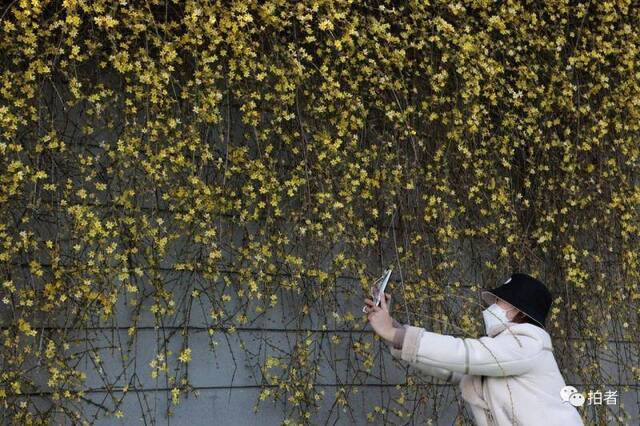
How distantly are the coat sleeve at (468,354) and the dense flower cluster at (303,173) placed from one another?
0.75m

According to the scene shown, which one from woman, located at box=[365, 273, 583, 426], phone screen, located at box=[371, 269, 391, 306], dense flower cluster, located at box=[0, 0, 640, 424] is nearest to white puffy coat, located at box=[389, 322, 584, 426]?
woman, located at box=[365, 273, 583, 426]

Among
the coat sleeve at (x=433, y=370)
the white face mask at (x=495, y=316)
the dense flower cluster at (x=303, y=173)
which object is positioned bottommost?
the coat sleeve at (x=433, y=370)

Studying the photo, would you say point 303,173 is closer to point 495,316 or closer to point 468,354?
point 495,316

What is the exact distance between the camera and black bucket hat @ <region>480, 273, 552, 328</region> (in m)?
3.81

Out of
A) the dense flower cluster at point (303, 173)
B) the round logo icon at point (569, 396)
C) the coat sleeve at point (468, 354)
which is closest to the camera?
the coat sleeve at point (468, 354)

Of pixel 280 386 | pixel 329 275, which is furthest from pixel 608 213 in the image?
pixel 280 386

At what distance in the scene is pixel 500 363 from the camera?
3611mm

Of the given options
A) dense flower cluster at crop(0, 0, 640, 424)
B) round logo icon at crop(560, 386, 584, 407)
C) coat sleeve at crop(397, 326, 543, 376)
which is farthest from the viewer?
dense flower cluster at crop(0, 0, 640, 424)

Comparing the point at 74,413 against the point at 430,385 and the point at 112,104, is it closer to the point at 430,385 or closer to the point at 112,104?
the point at 112,104

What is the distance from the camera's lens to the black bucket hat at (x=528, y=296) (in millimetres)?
3811

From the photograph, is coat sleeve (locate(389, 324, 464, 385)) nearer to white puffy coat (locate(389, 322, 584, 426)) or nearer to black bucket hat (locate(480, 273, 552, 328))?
white puffy coat (locate(389, 322, 584, 426))

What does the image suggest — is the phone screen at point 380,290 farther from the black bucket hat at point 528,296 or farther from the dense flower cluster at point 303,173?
the dense flower cluster at point 303,173

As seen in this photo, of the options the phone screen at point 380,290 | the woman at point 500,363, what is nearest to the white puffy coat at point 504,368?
the woman at point 500,363

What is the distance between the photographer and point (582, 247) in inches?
210
